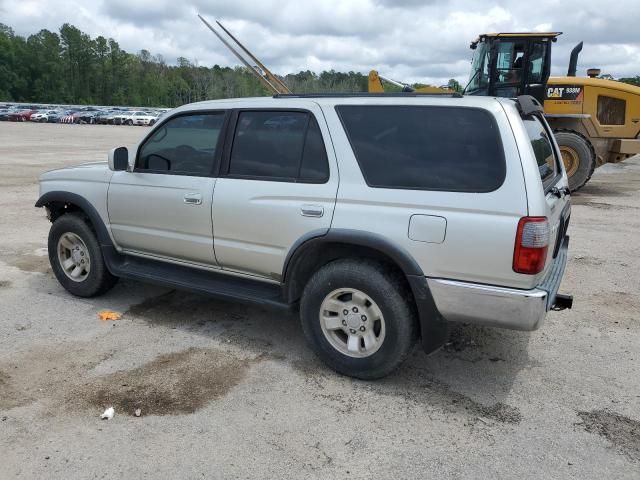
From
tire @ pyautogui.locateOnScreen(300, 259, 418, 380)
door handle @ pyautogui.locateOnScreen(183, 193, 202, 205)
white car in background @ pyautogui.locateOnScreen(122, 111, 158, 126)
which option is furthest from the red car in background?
tire @ pyautogui.locateOnScreen(300, 259, 418, 380)

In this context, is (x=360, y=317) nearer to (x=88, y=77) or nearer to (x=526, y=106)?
(x=526, y=106)

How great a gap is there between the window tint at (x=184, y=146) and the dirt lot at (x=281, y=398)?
4.27 ft

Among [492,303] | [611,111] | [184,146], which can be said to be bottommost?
[492,303]

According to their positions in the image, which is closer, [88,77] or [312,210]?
[312,210]

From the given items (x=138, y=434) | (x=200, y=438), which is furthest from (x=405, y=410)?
(x=138, y=434)

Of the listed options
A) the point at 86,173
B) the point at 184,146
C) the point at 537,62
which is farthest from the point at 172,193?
the point at 537,62

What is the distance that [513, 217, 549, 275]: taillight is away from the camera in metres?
3.08

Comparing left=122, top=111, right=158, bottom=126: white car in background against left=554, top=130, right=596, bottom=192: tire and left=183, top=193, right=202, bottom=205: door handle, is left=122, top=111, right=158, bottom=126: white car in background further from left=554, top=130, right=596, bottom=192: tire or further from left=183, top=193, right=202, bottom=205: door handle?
left=183, top=193, right=202, bottom=205: door handle

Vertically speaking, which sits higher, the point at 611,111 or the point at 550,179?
the point at 611,111

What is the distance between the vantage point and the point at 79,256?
5176 millimetres

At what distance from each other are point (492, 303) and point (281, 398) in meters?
1.42

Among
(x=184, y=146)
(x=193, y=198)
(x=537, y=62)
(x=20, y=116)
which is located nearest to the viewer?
(x=193, y=198)

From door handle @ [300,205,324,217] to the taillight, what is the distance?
4.06 feet

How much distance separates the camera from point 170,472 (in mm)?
2793
